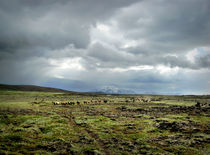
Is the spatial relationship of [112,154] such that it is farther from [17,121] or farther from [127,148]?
[17,121]

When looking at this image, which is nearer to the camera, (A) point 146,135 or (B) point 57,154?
(B) point 57,154

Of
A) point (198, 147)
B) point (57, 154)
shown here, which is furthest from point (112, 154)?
point (198, 147)

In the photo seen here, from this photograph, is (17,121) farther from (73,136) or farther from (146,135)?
(146,135)

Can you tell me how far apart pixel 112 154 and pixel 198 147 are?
11.5m

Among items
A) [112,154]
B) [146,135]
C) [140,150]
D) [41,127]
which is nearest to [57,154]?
[112,154]

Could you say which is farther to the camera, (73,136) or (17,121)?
(17,121)

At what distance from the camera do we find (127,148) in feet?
61.0

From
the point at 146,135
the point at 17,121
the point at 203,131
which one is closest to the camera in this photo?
the point at 146,135

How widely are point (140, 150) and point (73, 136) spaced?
10045mm

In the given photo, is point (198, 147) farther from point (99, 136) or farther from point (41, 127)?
point (41, 127)

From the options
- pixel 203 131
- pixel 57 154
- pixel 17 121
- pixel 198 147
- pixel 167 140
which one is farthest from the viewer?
pixel 17 121

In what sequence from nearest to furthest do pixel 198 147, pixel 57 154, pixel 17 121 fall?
pixel 57 154, pixel 198 147, pixel 17 121

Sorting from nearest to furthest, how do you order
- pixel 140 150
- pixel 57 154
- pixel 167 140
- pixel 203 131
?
pixel 57 154 → pixel 140 150 → pixel 167 140 → pixel 203 131

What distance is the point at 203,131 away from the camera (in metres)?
26.5
